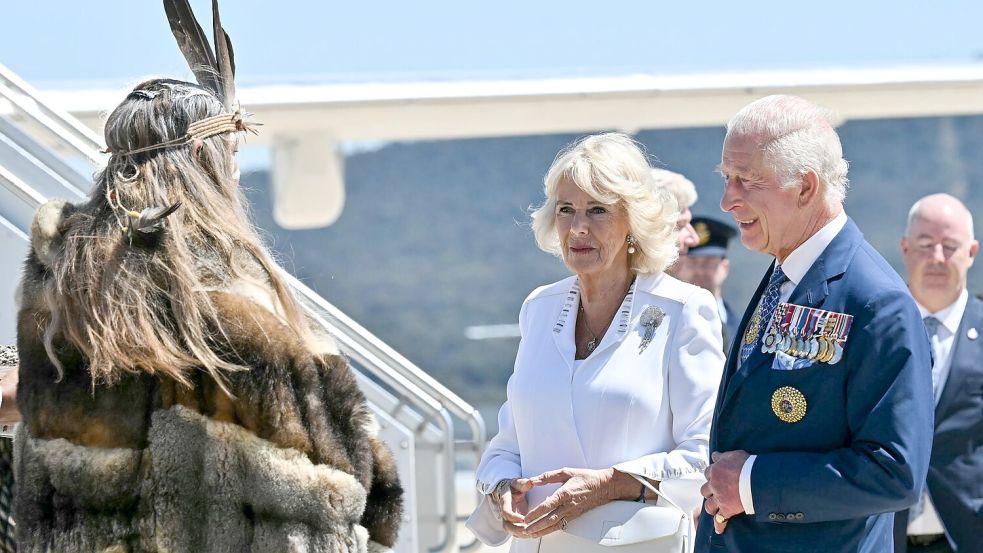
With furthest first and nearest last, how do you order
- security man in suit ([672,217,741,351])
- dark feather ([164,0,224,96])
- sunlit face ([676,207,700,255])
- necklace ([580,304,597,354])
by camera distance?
1. security man in suit ([672,217,741,351])
2. sunlit face ([676,207,700,255])
3. necklace ([580,304,597,354])
4. dark feather ([164,0,224,96])

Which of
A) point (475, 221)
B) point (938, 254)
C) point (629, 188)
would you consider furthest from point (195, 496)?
point (475, 221)

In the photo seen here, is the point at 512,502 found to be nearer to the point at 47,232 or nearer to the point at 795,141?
the point at 795,141

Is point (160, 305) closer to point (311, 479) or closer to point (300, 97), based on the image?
point (311, 479)

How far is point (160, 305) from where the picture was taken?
2.13 meters

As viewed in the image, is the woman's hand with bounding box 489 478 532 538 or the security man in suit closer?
the woman's hand with bounding box 489 478 532 538

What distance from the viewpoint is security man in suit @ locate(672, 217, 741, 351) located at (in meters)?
4.86

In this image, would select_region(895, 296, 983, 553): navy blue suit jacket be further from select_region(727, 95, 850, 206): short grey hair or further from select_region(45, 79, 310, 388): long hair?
select_region(45, 79, 310, 388): long hair

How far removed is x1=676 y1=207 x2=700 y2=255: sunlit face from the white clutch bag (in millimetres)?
1518

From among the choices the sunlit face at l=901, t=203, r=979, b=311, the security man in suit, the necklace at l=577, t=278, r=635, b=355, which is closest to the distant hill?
the security man in suit

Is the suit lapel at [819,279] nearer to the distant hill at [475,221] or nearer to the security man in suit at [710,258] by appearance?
the security man in suit at [710,258]

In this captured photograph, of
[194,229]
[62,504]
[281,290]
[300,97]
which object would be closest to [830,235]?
[281,290]

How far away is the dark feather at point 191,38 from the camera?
2523mm

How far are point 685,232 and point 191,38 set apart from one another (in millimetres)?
2340

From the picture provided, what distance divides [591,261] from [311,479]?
4.35 feet
